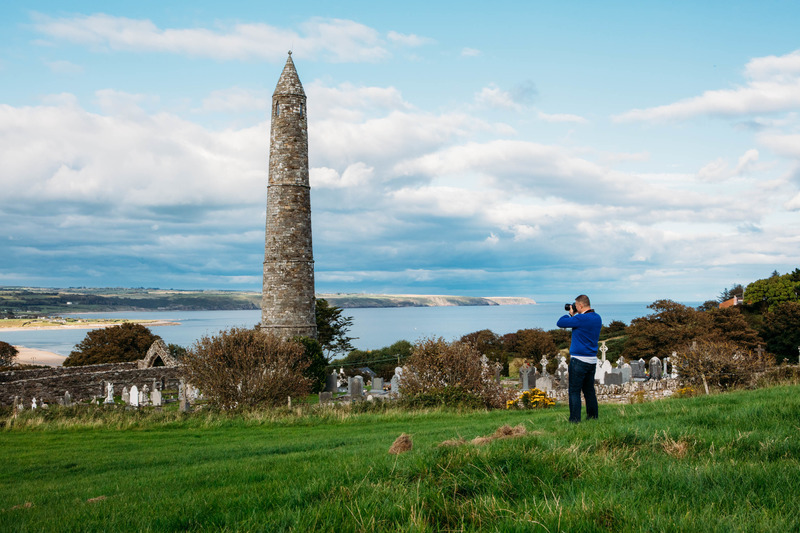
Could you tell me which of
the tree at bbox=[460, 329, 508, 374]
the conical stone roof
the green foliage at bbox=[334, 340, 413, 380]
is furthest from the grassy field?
the green foliage at bbox=[334, 340, 413, 380]

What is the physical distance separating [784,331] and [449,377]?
102 ft

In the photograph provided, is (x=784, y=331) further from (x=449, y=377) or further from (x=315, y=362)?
(x=315, y=362)

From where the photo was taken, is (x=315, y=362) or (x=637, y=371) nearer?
(x=637, y=371)

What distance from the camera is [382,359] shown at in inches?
1768

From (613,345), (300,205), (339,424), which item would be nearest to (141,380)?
(300,205)

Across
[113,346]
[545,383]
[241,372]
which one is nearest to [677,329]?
[545,383]

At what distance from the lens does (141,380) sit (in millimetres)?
30609

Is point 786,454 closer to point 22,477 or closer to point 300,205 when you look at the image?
point 22,477

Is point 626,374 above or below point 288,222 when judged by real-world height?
below

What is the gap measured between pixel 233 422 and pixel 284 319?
16164 millimetres

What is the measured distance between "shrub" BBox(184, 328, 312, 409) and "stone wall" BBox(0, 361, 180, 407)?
376 inches

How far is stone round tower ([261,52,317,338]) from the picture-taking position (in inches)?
1249

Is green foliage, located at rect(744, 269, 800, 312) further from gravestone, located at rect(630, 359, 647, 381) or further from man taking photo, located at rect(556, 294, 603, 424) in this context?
man taking photo, located at rect(556, 294, 603, 424)

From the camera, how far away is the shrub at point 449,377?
18.0 m
